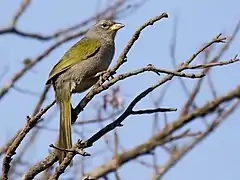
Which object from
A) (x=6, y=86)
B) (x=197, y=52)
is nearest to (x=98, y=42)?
(x=6, y=86)

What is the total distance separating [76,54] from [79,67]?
300 millimetres

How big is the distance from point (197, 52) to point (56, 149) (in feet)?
2.54

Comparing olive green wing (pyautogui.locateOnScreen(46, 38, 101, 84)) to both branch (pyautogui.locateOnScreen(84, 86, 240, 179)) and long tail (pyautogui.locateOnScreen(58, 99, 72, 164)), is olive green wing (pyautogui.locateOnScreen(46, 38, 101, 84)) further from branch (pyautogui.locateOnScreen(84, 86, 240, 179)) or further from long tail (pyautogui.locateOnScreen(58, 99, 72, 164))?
branch (pyautogui.locateOnScreen(84, 86, 240, 179))

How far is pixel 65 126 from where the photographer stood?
3.83 meters

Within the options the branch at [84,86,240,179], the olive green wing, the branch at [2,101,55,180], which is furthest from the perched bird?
the branch at [84,86,240,179]

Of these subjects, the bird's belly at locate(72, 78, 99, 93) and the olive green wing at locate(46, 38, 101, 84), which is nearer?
the bird's belly at locate(72, 78, 99, 93)

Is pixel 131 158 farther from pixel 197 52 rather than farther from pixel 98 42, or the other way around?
pixel 197 52

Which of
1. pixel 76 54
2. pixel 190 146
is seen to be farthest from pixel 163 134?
pixel 76 54

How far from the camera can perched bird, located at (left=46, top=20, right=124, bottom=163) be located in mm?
4383

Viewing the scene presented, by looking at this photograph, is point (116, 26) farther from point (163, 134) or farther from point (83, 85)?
point (163, 134)

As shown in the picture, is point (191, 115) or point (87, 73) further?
point (191, 115)

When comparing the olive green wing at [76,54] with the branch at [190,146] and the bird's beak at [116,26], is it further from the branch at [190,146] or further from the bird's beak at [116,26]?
the branch at [190,146]

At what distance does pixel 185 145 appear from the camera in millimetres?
6207

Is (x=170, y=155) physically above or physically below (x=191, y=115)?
below
